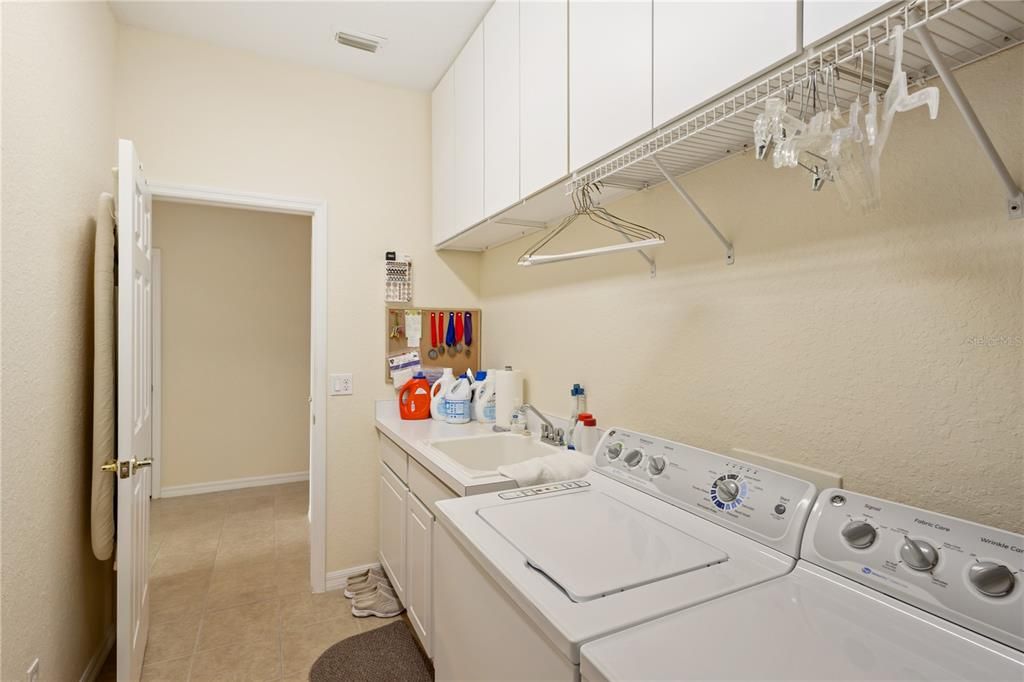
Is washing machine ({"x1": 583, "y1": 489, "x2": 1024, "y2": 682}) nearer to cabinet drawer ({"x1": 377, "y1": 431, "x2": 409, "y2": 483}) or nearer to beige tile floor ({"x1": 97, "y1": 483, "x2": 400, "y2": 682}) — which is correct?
cabinet drawer ({"x1": 377, "y1": 431, "x2": 409, "y2": 483})

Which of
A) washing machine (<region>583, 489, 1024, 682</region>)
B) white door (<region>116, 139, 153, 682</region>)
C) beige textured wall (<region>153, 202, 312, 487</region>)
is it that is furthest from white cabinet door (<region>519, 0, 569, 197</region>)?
beige textured wall (<region>153, 202, 312, 487</region>)

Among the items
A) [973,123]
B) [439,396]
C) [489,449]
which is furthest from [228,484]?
[973,123]

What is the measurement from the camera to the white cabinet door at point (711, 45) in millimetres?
896

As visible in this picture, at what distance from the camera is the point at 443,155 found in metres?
2.60

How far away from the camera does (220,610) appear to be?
237cm

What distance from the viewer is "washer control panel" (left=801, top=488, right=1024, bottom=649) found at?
696 millimetres

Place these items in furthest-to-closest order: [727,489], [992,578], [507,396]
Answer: [507,396] < [727,489] < [992,578]

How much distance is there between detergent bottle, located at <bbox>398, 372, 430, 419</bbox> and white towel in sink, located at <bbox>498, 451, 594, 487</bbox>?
107 cm

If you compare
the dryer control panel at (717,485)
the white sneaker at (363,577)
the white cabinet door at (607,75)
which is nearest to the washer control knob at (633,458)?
the dryer control panel at (717,485)

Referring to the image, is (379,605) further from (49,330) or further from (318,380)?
(49,330)

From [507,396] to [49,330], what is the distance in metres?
1.59

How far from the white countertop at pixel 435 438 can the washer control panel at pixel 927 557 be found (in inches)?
33.5

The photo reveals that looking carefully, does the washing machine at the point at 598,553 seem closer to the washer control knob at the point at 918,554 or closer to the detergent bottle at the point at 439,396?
the washer control knob at the point at 918,554

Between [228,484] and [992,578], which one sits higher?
[992,578]
